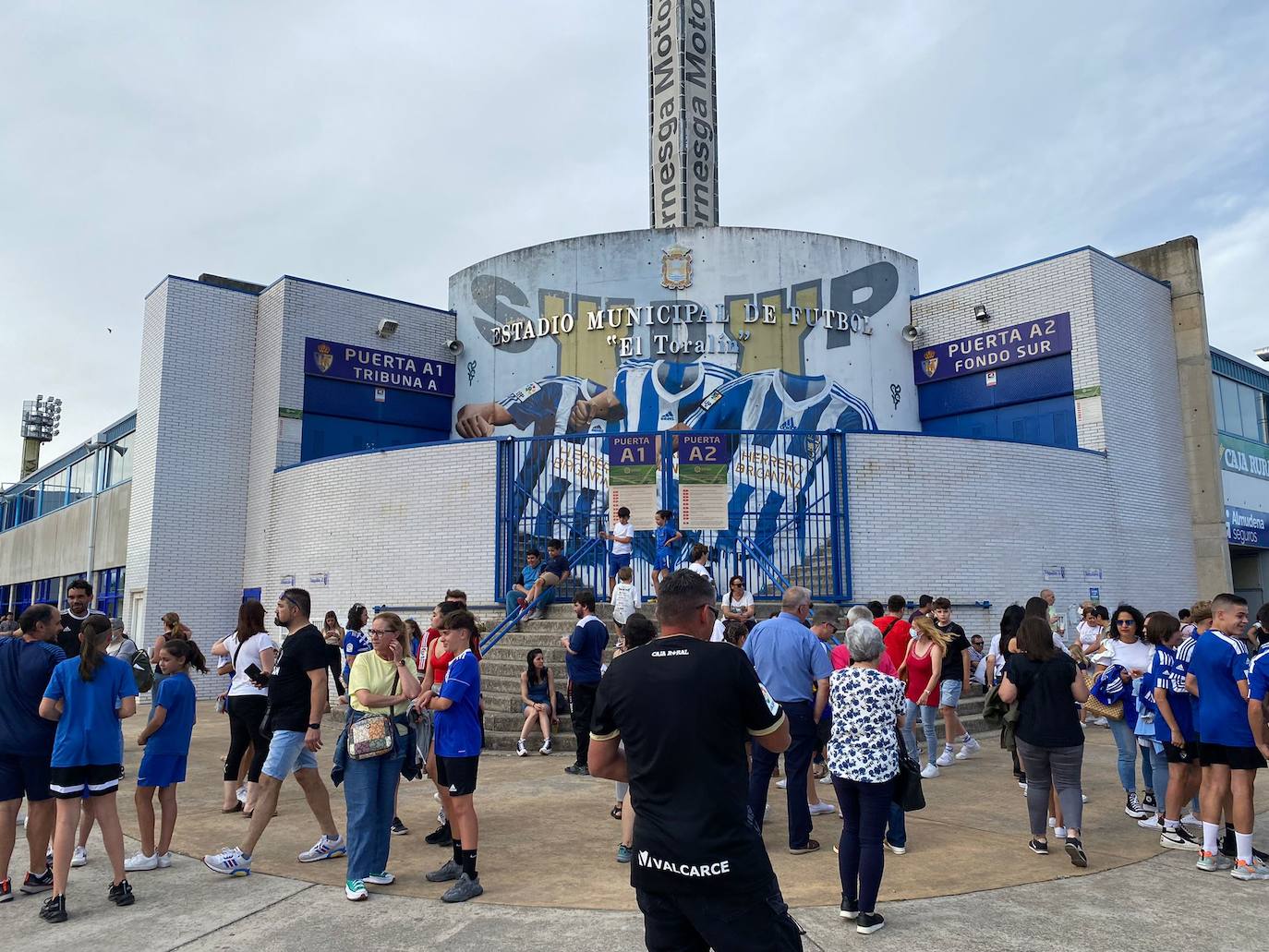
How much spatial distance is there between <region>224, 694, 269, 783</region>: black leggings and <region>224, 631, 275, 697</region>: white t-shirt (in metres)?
0.04

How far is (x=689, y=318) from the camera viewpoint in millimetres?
19812

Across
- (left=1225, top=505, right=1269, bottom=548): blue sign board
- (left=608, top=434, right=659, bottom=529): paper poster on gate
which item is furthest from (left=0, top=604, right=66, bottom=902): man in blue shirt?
(left=1225, top=505, right=1269, bottom=548): blue sign board

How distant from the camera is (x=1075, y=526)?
15867 mm

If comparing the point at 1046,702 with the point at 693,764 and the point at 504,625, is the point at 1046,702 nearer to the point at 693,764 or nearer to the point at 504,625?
the point at 693,764

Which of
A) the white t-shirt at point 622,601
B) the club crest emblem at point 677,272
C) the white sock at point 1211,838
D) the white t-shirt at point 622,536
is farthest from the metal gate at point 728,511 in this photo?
the white sock at point 1211,838

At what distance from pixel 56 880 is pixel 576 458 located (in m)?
11.1

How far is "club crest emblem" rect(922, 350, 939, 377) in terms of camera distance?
68.1ft

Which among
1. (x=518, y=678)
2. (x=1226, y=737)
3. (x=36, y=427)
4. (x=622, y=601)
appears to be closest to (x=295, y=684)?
(x=1226, y=737)

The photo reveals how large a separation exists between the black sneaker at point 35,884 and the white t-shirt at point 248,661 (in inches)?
73.7

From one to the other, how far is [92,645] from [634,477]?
34.3ft

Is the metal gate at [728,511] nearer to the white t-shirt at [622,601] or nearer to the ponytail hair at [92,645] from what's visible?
the white t-shirt at [622,601]

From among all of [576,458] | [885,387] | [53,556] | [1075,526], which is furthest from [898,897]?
[53,556]

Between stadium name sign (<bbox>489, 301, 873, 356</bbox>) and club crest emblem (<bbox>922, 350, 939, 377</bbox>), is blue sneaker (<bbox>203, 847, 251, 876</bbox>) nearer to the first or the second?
stadium name sign (<bbox>489, 301, 873, 356</bbox>)

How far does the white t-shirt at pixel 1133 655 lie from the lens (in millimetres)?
7250
